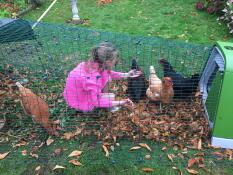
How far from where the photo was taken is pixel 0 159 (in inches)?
149

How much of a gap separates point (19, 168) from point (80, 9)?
540 centimetres

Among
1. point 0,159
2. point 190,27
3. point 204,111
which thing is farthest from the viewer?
point 190,27

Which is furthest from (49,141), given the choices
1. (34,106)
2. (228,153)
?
(228,153)

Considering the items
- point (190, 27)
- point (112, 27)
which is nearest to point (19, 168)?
point (112, 27)

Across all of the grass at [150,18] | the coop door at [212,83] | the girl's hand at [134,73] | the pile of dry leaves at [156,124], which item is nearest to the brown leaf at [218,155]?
the pile of dry leaves at [156,124]

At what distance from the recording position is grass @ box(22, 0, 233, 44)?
6.78 m

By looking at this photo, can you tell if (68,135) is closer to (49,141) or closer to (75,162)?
(49,141)

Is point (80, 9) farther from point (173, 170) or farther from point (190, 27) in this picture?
point (173, 170)

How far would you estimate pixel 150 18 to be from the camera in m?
7.66

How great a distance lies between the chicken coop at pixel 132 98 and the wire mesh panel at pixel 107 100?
0.04 ft

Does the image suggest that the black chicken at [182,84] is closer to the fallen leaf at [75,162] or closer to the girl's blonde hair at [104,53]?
the girl's blonde hair at [104,53]

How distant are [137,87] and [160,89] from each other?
0.94 feet

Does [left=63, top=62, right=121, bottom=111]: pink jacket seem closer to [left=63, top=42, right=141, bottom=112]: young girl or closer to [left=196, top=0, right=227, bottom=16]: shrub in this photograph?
[left=63, top=42, right=141, bottom=112]: young girl

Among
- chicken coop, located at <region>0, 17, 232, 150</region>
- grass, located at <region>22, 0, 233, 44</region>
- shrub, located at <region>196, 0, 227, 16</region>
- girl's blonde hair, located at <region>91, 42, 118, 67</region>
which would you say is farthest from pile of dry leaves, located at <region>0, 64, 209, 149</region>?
shrub, located at <region>196, 0, 227, 16</region>
